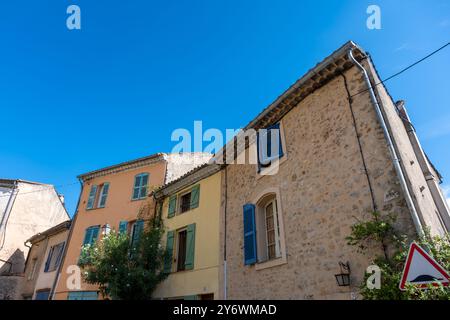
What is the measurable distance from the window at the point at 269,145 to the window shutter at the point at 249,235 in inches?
48.5

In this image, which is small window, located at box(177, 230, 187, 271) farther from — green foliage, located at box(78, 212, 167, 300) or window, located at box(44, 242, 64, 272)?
window, located at box(44, 242, 64, 272)

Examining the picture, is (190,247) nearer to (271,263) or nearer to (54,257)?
(271,263)

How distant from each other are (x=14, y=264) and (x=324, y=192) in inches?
779

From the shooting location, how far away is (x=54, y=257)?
639 inches

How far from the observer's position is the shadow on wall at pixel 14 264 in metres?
17.7

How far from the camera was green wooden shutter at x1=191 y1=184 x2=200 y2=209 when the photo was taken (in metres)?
10.9

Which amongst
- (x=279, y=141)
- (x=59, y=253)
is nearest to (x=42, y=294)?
(x=59, y=253)

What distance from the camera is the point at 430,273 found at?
3299mm

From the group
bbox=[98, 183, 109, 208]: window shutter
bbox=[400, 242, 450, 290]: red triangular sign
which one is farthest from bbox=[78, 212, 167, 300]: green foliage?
bbox=[400, 242, 450, 290]: red triangular sign

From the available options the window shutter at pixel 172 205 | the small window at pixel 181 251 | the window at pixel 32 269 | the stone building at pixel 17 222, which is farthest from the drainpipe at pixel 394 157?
Result: the stone building at pixel 17 222

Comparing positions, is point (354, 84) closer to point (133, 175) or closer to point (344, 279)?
point (344, 279)

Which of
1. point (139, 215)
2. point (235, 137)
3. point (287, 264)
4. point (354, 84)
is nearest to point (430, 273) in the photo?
point (287, 264)

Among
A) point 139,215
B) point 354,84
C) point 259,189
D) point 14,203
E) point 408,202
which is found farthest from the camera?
point 14,203
